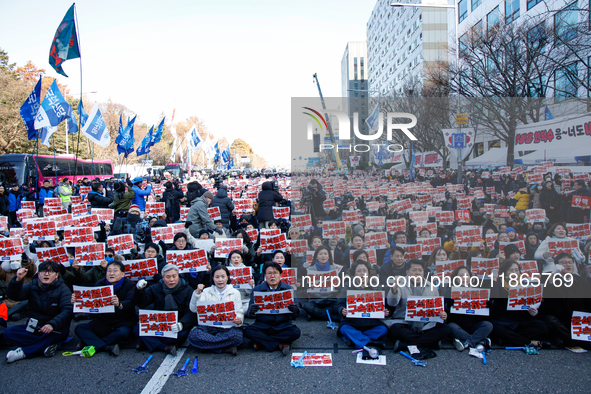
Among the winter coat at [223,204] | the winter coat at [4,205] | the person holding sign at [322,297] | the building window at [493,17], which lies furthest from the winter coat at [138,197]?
the building window at [493,17]

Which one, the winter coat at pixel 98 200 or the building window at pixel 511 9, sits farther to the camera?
the building window at pixel 511 9

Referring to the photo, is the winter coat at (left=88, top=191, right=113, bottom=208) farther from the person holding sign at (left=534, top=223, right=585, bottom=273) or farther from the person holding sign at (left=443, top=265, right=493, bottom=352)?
the person holding sign at (left=534, top=223, right=585, bottom=273)

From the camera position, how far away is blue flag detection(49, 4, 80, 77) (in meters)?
13.5

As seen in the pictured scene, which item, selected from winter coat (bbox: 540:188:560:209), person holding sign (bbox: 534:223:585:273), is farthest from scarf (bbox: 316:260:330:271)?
winter coat (bbox: 540:188:560:209)

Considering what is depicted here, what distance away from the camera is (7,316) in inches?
235

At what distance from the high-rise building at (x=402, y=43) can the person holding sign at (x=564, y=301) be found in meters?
39.7

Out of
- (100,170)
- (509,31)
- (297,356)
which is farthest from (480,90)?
(100,170)

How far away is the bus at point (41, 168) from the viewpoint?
2097 centimetres

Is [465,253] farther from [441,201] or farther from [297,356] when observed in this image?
[441,201]

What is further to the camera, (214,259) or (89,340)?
(214,259)

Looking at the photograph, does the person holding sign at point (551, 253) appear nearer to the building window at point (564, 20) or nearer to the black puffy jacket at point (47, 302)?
the black puffy jacket at point (47, 302)

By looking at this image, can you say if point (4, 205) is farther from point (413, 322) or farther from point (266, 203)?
point (413, 322)

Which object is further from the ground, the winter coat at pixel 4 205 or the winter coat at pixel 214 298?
the winter coat at pixel 4 205

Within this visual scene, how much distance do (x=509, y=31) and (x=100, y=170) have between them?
1213 inches
